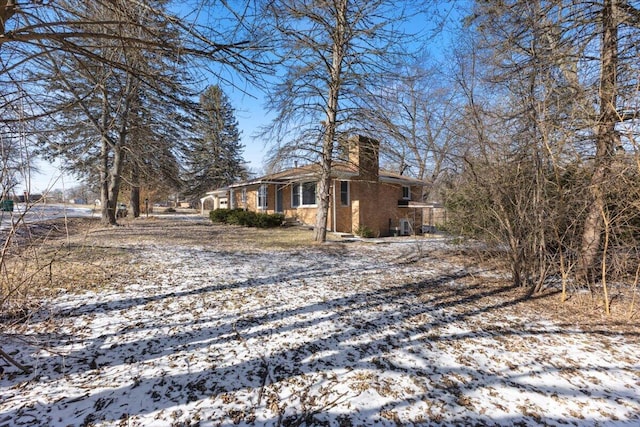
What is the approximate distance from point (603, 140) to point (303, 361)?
18.4 ft

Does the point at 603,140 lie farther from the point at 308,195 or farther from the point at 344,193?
the point at 308,195

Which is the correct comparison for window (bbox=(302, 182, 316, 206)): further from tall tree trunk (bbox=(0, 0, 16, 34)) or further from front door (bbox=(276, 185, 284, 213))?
tall tree trunk (bbox=(0, 0, 16, 34))

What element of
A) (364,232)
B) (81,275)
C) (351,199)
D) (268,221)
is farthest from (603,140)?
(268,221)

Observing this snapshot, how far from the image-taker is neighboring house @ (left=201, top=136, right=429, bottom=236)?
13328 mm

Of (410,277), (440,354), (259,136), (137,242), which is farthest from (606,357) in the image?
(137,242)

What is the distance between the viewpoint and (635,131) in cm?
372

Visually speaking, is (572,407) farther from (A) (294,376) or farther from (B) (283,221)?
(B) (283,221)

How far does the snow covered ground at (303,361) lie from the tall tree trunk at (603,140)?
1.73 m

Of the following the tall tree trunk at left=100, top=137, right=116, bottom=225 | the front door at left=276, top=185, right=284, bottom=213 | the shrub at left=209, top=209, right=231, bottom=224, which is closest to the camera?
the tall tree trunk at left=100, top=137, right=116, bottom=225

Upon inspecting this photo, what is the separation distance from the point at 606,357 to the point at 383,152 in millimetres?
7372

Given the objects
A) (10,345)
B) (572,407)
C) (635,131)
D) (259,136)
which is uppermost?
(259,136)

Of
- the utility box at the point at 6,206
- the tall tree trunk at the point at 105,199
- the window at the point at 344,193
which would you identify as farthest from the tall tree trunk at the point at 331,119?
the tall tree trunk at the point at 105,199

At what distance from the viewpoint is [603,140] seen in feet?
14.7

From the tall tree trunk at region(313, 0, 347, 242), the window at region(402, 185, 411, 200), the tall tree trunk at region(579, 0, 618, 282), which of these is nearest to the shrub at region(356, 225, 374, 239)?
the tall tree trunk at region(313, 0, 347, 242)
